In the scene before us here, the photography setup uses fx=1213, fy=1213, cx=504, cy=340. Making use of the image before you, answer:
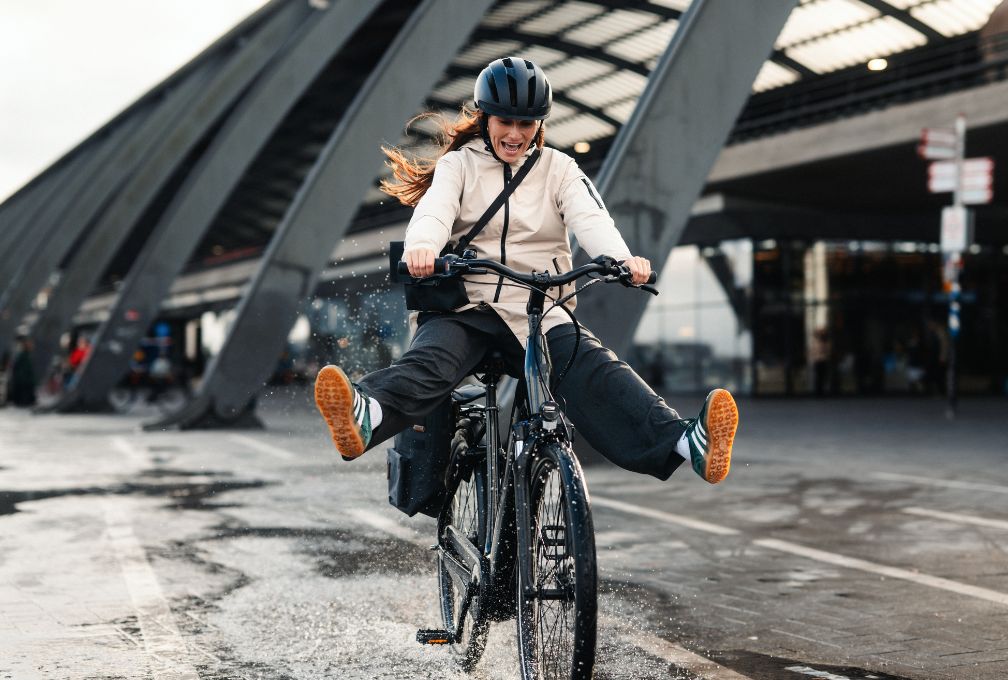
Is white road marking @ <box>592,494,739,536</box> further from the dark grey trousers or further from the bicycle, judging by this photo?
the dark grey trousers

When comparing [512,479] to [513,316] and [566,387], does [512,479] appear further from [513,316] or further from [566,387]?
[513,316]

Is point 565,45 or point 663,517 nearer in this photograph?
point 663,517

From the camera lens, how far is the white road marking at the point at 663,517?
7418 millimetres

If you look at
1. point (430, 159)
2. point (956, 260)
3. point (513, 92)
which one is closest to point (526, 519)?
point (513, 92)

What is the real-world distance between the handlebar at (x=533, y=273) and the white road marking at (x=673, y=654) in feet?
4.36

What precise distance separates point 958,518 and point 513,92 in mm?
5366

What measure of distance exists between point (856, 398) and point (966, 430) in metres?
13.5

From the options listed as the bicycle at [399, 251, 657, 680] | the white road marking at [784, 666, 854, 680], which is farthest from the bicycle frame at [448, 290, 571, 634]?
the white road marking at [784, 666, 854, 680]

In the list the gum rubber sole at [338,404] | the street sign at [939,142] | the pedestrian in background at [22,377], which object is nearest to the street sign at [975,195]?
the street sign at [939,142]

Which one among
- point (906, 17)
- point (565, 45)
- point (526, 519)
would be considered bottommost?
point (526, 519)

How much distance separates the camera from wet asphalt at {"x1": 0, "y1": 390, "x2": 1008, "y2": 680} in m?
4.23

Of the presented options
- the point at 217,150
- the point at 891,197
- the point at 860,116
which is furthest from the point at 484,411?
the point at 891,197

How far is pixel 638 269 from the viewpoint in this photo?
12.2 feet

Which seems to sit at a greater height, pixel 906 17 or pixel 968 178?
pixel 906 17
